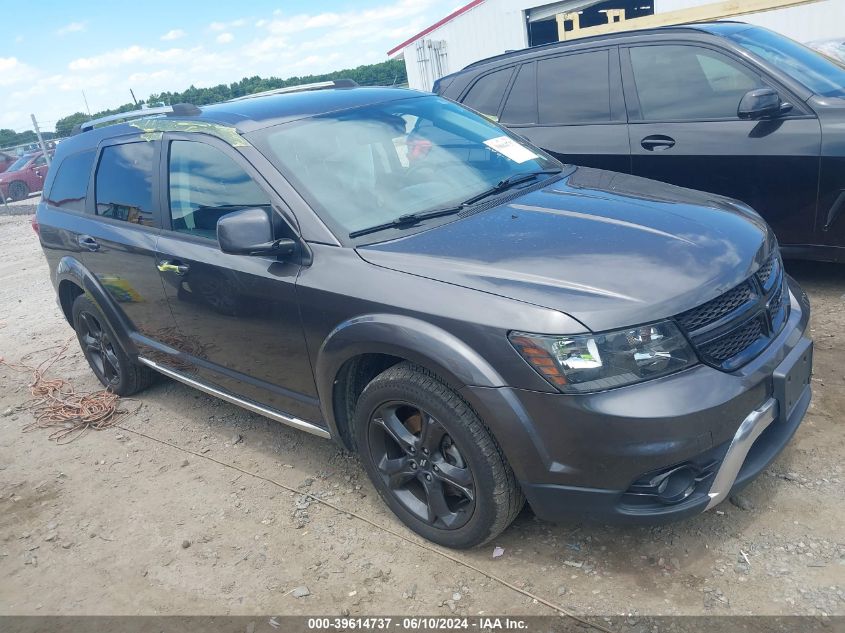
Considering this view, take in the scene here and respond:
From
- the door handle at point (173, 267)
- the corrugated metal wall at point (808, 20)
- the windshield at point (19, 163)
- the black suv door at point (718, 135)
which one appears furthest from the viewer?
the windshield at point (19, 163)

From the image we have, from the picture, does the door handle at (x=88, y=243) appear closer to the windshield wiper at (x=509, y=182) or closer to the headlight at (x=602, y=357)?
the windshield wiper at (x=509, y=182)

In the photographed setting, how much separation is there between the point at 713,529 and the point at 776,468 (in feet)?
1.69

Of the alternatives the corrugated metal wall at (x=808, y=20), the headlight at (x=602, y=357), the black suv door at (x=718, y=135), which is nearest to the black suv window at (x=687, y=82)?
the black suv door at (x=718, y=135)

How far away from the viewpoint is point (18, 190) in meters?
22.9

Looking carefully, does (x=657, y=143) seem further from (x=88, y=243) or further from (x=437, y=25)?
(x=437, y=25)

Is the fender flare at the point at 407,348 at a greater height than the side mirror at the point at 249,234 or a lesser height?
lesser

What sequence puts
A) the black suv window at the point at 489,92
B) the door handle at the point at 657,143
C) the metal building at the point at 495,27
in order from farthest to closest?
the metal building at the point at 495,27 → the black suv window at the point at 489,92 → the door handle at the point at 657,143

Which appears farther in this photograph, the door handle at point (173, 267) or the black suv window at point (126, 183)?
the black suv window at point (126, 183)

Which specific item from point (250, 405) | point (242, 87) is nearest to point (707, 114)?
point (250, 405)

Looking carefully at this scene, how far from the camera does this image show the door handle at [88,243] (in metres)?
4.40

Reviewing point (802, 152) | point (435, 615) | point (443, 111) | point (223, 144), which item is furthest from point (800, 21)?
point (435, 615)

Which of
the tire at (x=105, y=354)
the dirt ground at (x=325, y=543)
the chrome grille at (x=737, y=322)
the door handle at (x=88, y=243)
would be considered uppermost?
the door handle at (x=88, y=243)

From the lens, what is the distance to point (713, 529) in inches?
109

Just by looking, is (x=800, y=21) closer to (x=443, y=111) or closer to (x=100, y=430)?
(x=443, y=111)
